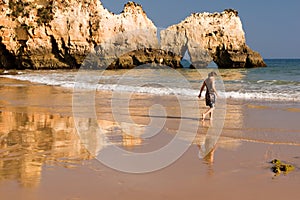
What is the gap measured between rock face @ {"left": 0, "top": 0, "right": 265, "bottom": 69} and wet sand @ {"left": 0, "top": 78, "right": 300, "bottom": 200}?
38.2 meters

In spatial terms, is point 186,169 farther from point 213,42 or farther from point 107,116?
point 213,42

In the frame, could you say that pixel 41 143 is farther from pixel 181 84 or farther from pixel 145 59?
pixel 145 59

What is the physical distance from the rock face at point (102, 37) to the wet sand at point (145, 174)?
3817 centimetres

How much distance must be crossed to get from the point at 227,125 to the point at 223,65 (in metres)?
48.8

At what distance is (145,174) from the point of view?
4.57m

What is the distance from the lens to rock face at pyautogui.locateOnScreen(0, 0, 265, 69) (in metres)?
45.0

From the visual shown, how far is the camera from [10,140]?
6.41 metres

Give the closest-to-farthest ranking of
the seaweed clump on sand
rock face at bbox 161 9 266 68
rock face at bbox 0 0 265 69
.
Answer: the seaweed clump on sand → rock face at bbox 0 0 265 69 → rock face at bbox 161 9 266 68

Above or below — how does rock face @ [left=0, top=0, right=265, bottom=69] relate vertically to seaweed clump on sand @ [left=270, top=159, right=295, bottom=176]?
above

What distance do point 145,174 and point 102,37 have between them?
4414cm

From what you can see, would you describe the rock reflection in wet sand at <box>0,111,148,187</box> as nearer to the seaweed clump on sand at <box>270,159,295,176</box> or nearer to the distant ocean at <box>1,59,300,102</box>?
the seaweed clump on sand at <box>270,159,295,176</box>

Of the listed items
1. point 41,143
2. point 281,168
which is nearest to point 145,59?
point 41,143

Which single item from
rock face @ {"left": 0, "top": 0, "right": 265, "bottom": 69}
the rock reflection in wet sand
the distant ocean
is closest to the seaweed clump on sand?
the rock reflection in wet sand

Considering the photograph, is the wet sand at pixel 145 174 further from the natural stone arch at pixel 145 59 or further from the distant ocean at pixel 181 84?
the natural stone arch at pixel 145 59
